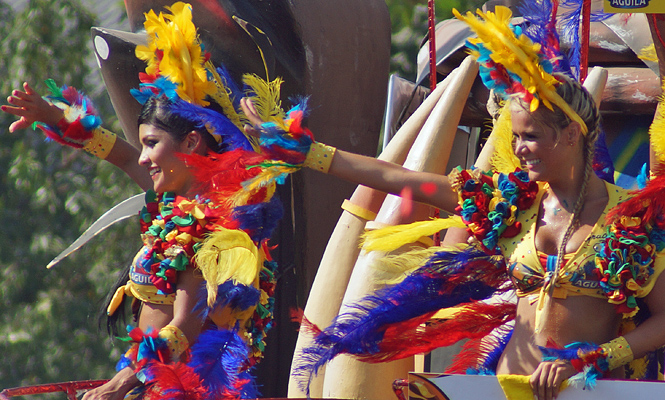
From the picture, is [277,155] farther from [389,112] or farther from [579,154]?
[389,112]

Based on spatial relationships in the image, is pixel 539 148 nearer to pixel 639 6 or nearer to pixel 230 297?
pixel 639 6

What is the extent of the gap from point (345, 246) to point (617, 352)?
4.43 feet

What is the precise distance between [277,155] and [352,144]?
1942mm

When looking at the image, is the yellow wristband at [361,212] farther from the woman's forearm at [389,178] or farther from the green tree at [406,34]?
the green tree at [406,34]

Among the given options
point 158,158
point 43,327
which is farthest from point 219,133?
point 43,327

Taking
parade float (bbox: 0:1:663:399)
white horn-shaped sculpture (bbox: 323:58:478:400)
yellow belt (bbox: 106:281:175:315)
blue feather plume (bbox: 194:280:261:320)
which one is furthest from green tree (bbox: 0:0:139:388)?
blue feather plume (bbox: 194:280:261:320)

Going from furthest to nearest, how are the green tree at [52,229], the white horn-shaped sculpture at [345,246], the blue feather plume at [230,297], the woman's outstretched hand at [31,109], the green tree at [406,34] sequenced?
the green tree at [406,34] → the green tree at [52,229] → the white horn-shaped sculpture at [345,246] → the woman's outstretched hand at [31,109] → the blue feather plume at [230,297]

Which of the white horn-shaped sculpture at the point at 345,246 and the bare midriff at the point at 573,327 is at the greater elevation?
the bare midriff at the point at 573,327

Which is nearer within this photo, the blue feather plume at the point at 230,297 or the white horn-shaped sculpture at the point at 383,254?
the blue feather plume at the point at 230,297

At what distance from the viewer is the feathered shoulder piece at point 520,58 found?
202 centimetres

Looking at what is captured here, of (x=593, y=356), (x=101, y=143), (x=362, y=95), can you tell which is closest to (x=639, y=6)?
(x=593, y=356)

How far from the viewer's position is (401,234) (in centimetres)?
221

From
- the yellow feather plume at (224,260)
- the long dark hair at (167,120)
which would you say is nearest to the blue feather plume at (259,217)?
the yellow feather plume at (224,260)

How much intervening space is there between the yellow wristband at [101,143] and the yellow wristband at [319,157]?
3.27ft
